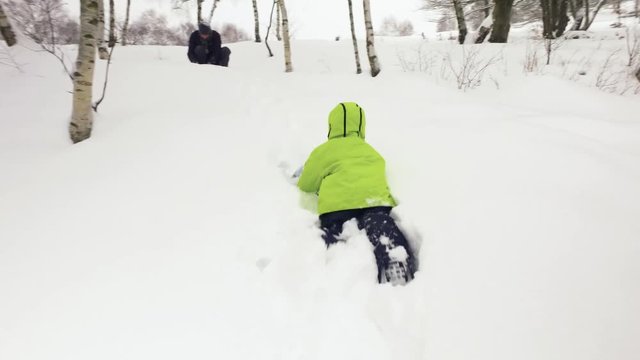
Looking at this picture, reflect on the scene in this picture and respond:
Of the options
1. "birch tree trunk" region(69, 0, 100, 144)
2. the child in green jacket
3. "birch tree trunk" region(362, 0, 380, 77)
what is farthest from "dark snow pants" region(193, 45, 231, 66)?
the child in green jacket

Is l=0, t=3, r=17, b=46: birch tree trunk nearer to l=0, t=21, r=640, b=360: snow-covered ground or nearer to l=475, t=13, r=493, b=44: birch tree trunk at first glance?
l=0, t=21, r=640, b=360: snow-covered ground

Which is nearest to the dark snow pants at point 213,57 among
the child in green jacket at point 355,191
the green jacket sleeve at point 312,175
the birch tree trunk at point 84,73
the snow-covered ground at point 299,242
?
A: the snow-covered ground at point 299,242

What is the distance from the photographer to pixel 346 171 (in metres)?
2.38

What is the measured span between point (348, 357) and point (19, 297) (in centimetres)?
177

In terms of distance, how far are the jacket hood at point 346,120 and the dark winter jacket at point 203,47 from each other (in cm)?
598

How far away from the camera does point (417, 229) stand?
2.12 meters

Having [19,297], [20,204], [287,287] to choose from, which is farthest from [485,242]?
[20,204]

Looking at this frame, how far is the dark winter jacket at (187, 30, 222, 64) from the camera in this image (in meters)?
7.26

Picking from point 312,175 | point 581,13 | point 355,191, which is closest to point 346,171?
point 355,191

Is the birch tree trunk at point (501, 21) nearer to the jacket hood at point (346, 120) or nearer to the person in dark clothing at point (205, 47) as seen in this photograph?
the person in dark clothing at point (205, 47)

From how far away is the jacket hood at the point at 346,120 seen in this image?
261cm

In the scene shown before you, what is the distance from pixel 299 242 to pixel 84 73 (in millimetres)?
2958

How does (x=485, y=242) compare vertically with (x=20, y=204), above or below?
below

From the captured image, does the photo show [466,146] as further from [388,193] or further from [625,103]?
[625,103]
